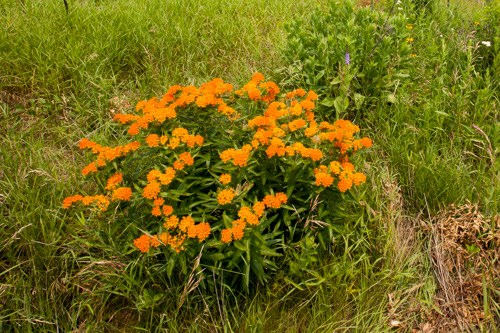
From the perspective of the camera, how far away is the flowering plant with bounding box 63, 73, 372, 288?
177cm

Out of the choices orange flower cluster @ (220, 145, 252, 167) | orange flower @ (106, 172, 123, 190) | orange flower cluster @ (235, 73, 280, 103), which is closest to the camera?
orange flower cluster @ (220, 145, 252, 167)

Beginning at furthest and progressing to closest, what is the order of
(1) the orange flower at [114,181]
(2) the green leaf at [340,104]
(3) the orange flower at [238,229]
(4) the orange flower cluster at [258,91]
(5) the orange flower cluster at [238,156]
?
(2) the green leaf at [340,104]
(4) the orange flower cluster at [258,91]
(1) the orange flower at [114,181]
(5) the orange flower cluster at [238,156]
(3) the orange flower at [238,229]

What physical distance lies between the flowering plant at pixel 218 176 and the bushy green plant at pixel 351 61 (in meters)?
0.80

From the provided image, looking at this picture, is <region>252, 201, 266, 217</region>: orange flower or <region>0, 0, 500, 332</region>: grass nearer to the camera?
<region>252, 201, 266, 217</region>: orange flower

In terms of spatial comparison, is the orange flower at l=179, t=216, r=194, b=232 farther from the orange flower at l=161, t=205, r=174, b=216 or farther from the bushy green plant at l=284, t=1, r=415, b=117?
the bushy green plant at l=284, t=1, r=415, b=117

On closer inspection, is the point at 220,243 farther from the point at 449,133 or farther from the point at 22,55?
the point at 22,55

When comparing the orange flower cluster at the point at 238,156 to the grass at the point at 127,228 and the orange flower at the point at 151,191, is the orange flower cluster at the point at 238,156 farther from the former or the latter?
the grass at the point at 127,228

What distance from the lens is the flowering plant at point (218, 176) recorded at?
177cm

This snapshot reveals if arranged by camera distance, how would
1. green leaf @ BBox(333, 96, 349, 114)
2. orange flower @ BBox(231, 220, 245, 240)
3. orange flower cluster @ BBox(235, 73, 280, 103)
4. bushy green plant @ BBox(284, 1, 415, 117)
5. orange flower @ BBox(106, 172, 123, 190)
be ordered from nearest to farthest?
orange flower @ BBox(231, 220, 245, 240) → orange flower @ BBox(106, 172, 123, 190) → orange flower cluster @ BBox(235, 73, 280, 103) → green leaf @ BBox(333, 96, 349, 114) → bushy green plant @ BBox(284, 1, 415, 117)

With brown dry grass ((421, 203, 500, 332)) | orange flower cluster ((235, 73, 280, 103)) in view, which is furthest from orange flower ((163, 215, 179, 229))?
brown dry grass ((421, 203, 500, 332))

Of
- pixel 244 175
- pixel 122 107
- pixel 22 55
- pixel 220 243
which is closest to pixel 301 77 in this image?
pixel 122 107

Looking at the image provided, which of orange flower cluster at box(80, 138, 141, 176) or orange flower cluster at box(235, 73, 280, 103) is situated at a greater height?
orange flower cluster at box(235, 73, 280, 103)

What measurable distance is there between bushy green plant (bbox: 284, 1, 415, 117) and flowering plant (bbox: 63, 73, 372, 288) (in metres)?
0.80

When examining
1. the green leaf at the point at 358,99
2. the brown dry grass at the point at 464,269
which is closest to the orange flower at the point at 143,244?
the brown dry grass at the point at 464,269
